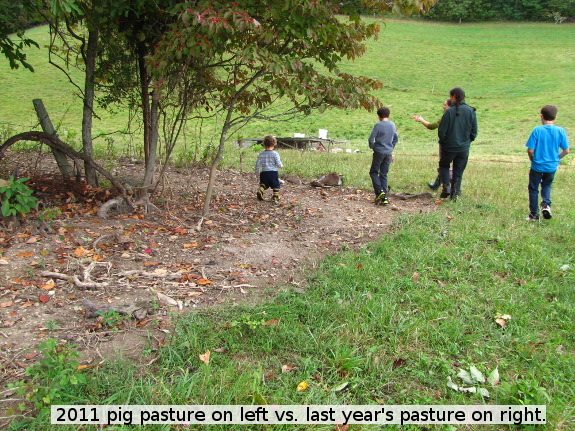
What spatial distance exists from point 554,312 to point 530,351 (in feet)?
2.51

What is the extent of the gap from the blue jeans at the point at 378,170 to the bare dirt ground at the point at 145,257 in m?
0.32

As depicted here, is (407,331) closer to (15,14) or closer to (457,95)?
(457,95)

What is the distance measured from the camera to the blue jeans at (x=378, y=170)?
727cm

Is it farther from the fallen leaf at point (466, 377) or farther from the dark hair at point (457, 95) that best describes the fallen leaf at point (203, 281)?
the dark hair at point (457, 95)

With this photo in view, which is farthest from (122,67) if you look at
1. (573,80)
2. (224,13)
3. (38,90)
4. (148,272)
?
(573,80)

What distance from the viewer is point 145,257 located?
4.72 meters

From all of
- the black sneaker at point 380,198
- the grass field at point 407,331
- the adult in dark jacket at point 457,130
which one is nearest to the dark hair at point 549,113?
the adult in dark jacket at point 457,130

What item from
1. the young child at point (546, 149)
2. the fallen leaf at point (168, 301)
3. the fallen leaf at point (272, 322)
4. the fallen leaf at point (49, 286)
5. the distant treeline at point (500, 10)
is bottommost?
the fallen leaf at point (168, 301)

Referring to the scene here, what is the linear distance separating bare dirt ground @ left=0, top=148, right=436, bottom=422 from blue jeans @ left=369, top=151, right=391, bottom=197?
0.32 m

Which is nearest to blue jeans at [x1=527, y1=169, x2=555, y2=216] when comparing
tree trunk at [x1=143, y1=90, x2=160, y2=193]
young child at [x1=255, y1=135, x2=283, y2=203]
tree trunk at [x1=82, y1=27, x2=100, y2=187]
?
young child at [x1=255, y1=135, x2=283, y2=203]

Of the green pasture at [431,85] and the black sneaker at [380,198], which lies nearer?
the black sneaker at [380,198]

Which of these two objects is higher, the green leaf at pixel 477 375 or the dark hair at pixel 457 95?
the dark hair at pixel 457 95

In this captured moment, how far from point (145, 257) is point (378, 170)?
4.18 metres

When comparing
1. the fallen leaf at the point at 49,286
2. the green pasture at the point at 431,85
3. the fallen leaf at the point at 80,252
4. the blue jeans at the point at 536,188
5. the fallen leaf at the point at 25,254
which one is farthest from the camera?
the green pasture at the point at 431,85
